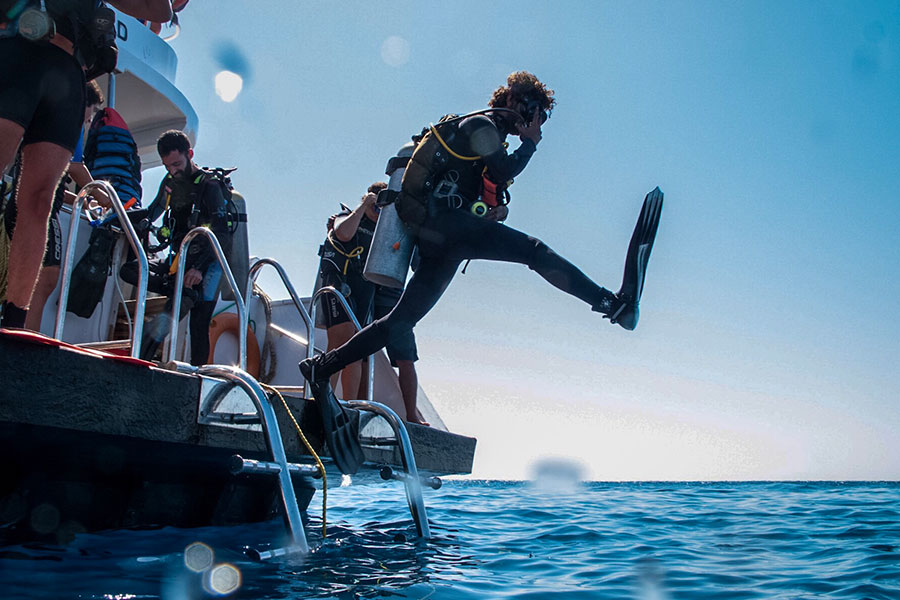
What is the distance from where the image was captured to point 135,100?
8953 millimetres

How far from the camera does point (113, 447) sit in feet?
9.31

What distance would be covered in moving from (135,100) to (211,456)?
7.27 meters

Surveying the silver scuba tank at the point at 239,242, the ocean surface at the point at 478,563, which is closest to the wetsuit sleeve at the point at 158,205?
the silver scuba tank at the point at 239,242

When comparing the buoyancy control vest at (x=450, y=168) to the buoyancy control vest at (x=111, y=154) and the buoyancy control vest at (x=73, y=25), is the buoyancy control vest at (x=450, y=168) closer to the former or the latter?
the buoyancy control vest at (x=73, y=25)

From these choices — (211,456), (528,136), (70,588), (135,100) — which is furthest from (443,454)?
(135,100)

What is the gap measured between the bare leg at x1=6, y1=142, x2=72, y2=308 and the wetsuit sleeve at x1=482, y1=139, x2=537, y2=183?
1917mm

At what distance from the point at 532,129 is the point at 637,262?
3.05 ft

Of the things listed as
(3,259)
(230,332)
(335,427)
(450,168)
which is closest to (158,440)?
(335,427)

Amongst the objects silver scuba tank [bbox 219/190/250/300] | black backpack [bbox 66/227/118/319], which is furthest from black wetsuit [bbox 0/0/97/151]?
black backpack [bbox 66/227/118/319]

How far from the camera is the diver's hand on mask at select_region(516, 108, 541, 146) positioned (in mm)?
3590

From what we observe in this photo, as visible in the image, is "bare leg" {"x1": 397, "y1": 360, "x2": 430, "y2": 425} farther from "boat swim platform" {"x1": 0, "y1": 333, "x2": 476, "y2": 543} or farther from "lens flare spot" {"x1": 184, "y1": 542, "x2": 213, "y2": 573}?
"lens flare spot" {"x1": 184, "y1": 542, "x2": 213, "y2": 573}

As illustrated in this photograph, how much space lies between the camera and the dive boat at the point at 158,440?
2283 mm

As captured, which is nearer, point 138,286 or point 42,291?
point 138,286

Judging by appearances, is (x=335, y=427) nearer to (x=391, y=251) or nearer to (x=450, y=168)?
(x=391, y=251)
